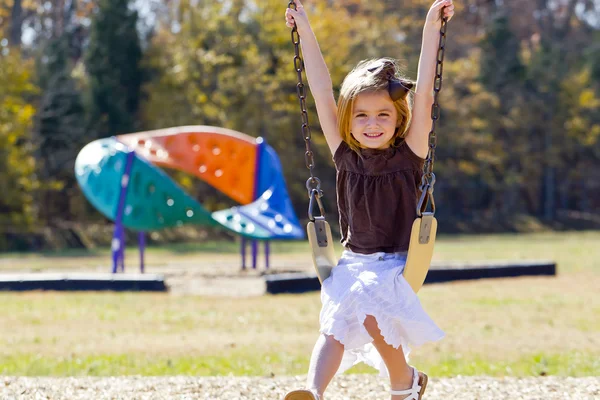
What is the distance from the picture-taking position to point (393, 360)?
3.95m

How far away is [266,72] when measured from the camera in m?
29.6

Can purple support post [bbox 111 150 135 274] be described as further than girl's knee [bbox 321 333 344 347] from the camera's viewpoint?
Yes

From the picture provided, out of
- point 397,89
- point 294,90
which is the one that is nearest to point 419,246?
point 397,89

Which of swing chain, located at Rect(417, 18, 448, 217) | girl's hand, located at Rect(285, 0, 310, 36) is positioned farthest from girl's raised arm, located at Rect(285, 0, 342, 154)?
swing chain, located at Rect(417, 18, 448, 217)

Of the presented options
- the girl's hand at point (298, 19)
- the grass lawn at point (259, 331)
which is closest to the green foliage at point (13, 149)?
the grass lawn at point (259, 331)

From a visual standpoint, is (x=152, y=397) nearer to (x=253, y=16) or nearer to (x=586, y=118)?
(x=253, y=16)

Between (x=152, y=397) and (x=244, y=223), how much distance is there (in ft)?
30.2

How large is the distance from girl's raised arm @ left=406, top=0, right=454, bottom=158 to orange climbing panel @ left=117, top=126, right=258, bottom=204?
1175 centimetres

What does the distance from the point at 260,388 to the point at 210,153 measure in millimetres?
10869

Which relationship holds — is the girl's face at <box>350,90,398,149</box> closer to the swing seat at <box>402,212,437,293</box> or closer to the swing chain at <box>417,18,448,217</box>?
the swing chain at <box>417,18,448,217</box>

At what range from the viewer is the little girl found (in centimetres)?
386

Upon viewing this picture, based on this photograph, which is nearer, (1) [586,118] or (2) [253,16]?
(2) [253,16]

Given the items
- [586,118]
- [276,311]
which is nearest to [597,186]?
[586,118]

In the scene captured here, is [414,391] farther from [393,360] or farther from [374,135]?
[374,135]
